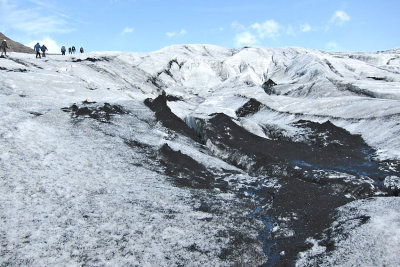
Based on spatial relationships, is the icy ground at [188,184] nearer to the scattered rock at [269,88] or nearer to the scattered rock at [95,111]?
the scattered rock at [95,111]

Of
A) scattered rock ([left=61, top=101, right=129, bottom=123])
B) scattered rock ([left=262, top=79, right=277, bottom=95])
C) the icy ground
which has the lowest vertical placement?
the icy ground

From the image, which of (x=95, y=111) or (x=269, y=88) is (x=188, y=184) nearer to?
(x=95, y=111)

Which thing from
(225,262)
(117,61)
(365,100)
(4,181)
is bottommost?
(225,262)

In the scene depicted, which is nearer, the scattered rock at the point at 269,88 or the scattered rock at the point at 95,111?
the scattered rock at the point at 95,111

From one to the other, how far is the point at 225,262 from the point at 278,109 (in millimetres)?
26354

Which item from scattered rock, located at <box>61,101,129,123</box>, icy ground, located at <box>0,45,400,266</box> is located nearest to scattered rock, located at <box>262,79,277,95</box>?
icy ground, located at <box>0,45,400,266</box>

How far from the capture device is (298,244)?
10.6 metres

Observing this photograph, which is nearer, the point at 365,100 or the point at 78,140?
the point at 78,140

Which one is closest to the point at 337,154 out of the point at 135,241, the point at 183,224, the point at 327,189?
the point at 327,189

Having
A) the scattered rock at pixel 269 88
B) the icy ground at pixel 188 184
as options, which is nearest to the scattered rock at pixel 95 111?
the icy ground at pixel 188 184

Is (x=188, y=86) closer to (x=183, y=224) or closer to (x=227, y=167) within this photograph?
(x=227, y=167)

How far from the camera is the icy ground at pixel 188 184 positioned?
31.8 feet

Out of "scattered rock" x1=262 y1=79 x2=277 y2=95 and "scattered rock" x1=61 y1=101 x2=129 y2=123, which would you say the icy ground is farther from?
"scattered rock" x1=262 y1=79 x2=277 y2=95

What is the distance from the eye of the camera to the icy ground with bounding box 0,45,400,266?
31.8 ft
